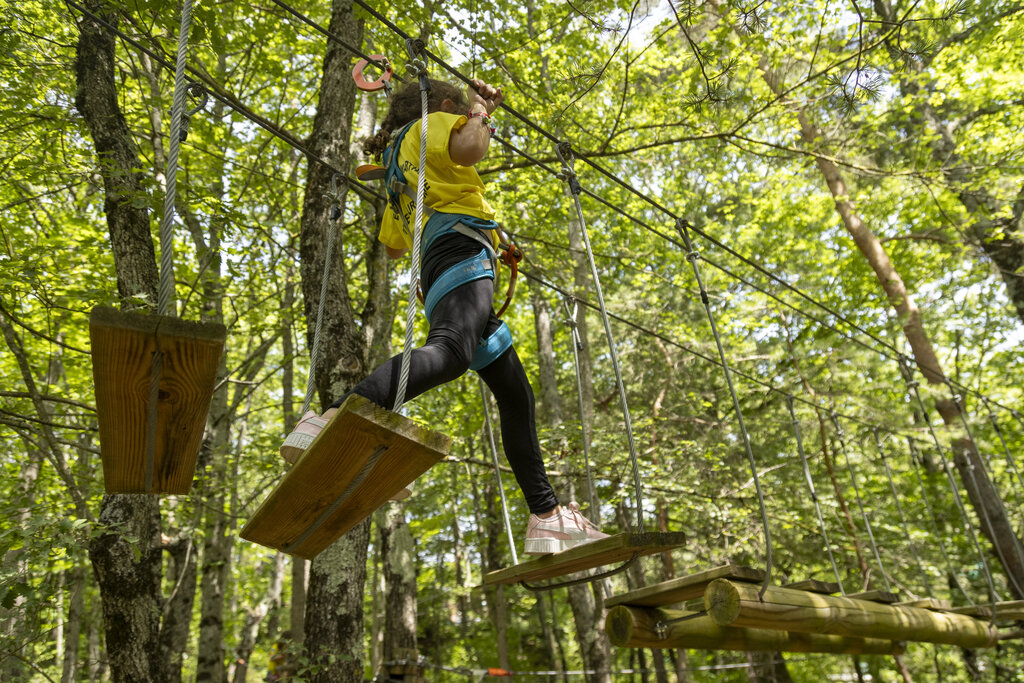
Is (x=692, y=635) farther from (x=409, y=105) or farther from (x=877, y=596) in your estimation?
(x=409, y=105)

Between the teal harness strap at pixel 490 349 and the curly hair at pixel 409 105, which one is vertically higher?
the curly hair at pixel 409 105

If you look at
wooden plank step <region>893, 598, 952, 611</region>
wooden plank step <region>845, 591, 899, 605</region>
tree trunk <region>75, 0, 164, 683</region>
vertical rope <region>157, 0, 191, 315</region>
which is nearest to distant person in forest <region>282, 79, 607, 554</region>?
vertical rope <region>157, 0, 191, 315</region>

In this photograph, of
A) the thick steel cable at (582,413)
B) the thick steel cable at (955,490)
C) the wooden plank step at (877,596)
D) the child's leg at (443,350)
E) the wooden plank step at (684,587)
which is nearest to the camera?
the child's leg at (443,350)

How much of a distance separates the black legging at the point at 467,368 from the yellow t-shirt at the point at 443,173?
0.45ft

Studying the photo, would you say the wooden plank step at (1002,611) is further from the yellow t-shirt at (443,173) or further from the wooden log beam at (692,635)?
the yellow t-shirt at (443,173)

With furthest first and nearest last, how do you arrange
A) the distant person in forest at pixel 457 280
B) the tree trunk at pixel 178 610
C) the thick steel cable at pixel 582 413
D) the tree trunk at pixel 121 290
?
the tree trunk at pixel 178 610 → the tree trunk at pixel 121 290 → the thick steel cable at pixel 582 413 → the distant person in forest at pixel 457 280

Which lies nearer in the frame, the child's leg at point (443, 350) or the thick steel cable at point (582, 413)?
the child's leg at point (443, 350)

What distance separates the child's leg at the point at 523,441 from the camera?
231 cm

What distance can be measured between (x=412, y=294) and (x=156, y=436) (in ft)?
2.39

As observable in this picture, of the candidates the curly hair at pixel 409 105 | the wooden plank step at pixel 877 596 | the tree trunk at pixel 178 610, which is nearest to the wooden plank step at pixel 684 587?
the wooden plank step at pixel 877 596

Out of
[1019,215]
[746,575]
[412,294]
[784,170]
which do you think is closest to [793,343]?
[784,170]

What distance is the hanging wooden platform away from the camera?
1.29 metres

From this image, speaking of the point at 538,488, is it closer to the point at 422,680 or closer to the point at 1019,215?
the point at 422,680

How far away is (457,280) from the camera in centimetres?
196
